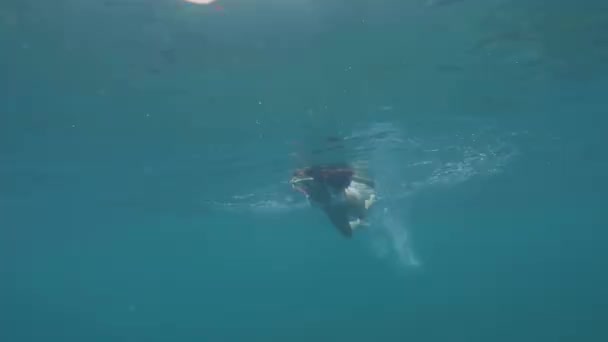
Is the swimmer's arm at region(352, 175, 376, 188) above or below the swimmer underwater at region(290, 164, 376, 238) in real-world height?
above

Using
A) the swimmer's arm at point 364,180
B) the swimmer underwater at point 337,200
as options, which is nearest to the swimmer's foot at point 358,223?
the swimmer underwater at point 337,200

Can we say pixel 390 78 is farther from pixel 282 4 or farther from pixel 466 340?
pixel 466 340

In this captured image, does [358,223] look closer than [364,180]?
Yes

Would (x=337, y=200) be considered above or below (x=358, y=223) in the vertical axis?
below

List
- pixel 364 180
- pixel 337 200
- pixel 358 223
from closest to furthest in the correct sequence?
1. pixel 337 200
2. pixel 358 223
3. pixel 364 180

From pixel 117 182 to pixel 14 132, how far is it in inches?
367

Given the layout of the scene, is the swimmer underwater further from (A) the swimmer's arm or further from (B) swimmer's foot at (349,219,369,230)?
(A) the swimmer's arm

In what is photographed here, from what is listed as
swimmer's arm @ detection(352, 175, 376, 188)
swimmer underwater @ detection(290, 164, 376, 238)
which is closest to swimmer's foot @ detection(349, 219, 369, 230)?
swimmer underwater @ detection(290, 164, 376, 238)

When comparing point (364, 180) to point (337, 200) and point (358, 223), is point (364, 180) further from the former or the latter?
point (337, 200)

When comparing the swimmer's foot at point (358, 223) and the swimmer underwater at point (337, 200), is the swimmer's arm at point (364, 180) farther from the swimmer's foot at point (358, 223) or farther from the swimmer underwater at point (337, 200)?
the swimmer's foot at point (358, 223)

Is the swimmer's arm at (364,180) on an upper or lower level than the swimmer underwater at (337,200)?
upper

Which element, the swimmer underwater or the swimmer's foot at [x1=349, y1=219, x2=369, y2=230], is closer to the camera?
the swimmer underwater

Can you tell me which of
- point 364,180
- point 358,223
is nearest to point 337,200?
point 358,223

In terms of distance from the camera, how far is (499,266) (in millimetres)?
164875
